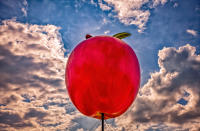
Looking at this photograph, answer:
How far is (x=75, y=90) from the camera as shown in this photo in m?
3.98

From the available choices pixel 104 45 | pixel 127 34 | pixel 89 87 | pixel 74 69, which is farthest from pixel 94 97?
pixel 127 34

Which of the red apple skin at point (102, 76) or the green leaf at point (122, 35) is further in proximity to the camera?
the green leaf at point (122, 35)

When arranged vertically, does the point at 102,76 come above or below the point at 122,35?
below

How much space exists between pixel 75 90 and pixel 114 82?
0.90 metres

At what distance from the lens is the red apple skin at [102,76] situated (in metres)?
3.68

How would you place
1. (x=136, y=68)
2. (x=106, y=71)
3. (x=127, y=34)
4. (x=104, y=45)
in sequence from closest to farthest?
(x=106, y=71)
(x=104, y=45)
(x=136, y=68)
(x=127, y=34)

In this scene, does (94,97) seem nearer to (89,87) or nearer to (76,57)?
(89,87)

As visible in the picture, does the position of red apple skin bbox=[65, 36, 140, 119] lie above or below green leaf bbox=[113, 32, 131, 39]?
below

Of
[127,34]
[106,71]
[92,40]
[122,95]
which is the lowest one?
[122,95]

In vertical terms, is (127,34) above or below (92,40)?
above

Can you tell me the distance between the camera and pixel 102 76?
12.0ft

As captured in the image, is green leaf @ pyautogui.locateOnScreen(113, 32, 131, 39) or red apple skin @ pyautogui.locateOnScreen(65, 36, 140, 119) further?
green leaf @ pyautogui.locateOnScreen(113, 32, 131, 39)

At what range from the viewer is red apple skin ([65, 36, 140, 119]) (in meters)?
3.68

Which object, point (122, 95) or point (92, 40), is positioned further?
point (92, 40)
